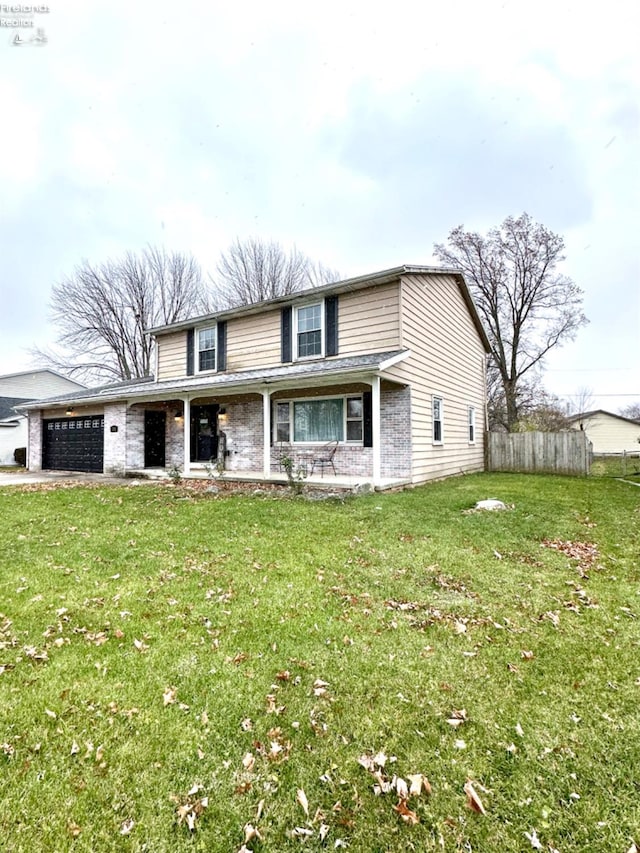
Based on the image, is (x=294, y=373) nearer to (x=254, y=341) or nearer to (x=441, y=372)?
(x=254, y=341)

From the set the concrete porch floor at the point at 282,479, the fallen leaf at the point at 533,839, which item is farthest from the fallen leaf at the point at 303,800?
the concrete porch floor at the point at 282,479

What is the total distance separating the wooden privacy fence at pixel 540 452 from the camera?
1372cm

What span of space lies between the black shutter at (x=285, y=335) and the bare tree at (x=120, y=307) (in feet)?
55.9

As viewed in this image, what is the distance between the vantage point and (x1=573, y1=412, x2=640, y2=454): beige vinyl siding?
3441cm

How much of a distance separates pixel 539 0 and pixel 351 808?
1367 centimetres

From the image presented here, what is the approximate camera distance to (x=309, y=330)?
37.6ft

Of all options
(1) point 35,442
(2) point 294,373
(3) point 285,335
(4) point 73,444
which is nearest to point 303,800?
(2) point 294,373

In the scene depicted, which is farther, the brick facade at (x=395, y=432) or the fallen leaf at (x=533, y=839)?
the brick facade at (x=395, y=432)

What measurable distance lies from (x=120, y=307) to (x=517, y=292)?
23.8m

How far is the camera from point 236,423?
1266 cm

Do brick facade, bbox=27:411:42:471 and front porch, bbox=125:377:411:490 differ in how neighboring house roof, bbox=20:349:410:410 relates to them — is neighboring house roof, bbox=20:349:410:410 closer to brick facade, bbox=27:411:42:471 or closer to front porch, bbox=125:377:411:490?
front porch, bbox=125:377:411:490

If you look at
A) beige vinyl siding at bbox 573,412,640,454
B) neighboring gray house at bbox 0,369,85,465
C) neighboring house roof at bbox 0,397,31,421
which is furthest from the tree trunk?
neighboring house roof at bbox 0,397,31,421

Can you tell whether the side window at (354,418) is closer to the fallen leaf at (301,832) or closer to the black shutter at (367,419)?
the black shutter at (367,419)

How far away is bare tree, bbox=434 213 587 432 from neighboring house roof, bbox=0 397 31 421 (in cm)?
2375
